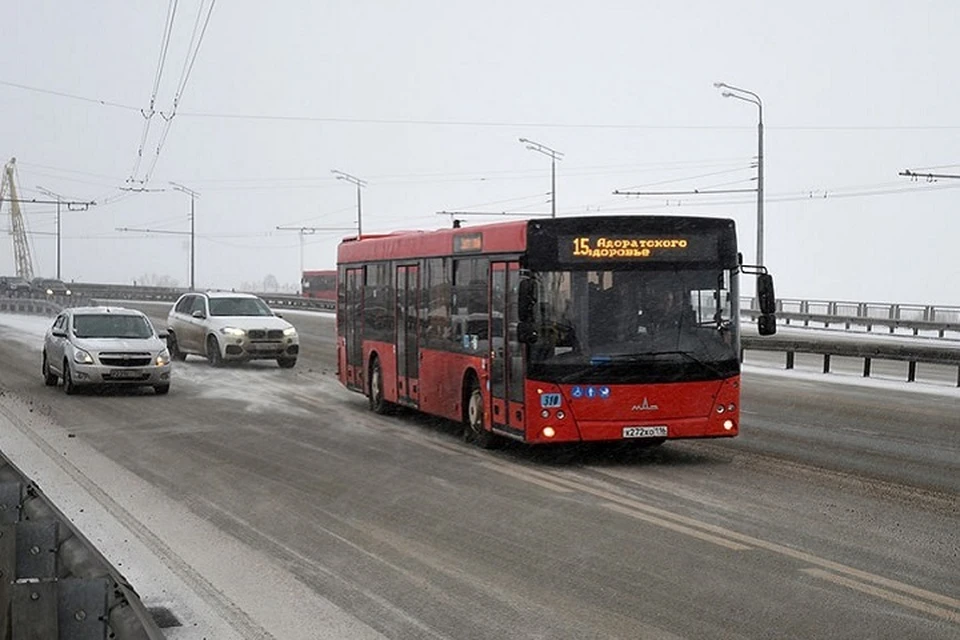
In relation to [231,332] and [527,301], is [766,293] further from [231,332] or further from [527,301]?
[231,332]

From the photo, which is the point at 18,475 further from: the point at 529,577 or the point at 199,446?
the point at 199,446

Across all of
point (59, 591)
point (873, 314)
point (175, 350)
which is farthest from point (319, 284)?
point (59, 591)

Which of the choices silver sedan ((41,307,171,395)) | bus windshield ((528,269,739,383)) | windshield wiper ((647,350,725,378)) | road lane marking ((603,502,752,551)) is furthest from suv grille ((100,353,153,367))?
road lane marking ((603,502,752,551))

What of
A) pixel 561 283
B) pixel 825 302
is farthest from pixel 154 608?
pixel 825 302

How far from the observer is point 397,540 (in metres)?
11.0

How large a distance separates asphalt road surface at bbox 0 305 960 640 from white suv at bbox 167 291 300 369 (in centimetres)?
1183

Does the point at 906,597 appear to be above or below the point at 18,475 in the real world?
below

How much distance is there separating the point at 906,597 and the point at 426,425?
1220 cm

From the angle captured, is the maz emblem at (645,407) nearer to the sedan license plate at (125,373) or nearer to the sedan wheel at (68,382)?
the sedan license plate at (125,373)

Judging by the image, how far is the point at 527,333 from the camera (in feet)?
50.8

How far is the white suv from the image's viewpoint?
33.4m

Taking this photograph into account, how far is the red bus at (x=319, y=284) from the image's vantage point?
323 feet

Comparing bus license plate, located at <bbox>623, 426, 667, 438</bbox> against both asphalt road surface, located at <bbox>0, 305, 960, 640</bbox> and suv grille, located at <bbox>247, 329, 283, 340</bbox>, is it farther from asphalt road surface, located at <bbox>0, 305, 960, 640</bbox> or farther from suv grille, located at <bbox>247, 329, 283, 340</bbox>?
suv grille, located at <bbox>247, 329, 283, 340</bbox>

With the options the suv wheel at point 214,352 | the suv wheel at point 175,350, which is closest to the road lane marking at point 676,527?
the suv wheel at point 214,352
